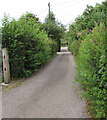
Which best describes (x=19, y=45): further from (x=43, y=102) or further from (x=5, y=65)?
(x=43, y=102)

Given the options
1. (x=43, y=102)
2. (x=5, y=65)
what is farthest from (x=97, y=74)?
(x=5, y=65)

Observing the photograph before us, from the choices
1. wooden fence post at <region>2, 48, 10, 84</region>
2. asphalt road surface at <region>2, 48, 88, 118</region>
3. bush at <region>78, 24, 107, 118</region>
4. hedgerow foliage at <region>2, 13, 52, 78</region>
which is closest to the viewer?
bush at <region>78, 24, 107, 118</region>

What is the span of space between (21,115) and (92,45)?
233 cm

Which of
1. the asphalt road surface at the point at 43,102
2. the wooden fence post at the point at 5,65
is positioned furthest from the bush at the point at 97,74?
the wooden fence post at the point at 5,65

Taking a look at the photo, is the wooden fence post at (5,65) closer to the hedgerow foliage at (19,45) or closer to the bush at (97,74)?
the hedgerow foliage at (19,45)

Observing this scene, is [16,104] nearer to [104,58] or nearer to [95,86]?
[95,86]

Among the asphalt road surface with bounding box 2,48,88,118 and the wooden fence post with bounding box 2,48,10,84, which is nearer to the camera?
the asphalt road surface with bounding box 2,48,88,118

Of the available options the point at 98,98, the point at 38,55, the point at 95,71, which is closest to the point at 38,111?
the point at 98,98

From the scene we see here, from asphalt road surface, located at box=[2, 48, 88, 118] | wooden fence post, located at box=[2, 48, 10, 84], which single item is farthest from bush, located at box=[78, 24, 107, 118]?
wooden fence post, located at box=[2, 48, 10, 84]

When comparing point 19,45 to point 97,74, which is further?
point 19,45

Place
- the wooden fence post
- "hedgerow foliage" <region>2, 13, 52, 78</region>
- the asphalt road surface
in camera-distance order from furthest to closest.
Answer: "hedgerow foliage" <region>2, 13, 52, 78</region> → the wooden fence post → the asphalt road surface

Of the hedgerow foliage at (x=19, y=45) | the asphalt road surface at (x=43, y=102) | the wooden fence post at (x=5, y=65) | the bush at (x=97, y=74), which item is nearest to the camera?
the bush at (x=97, y=74)

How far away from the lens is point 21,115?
2939 millimetres

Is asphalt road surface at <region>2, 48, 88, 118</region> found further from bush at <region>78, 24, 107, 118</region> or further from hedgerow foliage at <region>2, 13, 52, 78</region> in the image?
hedgerow foliage at <region>2, 13, 52, 78</region>
